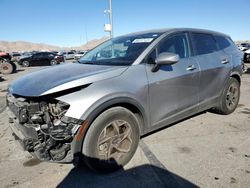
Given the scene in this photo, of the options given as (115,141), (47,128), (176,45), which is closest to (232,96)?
(176,45)

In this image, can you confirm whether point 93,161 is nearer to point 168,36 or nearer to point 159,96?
point 159,96

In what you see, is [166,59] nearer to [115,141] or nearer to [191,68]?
[191,68]

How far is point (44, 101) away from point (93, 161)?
0.92 metres

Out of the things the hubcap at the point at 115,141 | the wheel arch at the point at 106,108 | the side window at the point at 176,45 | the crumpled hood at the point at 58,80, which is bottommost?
the hubcap at the point at 115,141

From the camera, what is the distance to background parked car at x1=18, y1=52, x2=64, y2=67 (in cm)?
2536

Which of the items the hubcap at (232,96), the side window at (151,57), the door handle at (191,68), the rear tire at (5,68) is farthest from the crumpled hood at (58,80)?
the rear tire at (5,68)

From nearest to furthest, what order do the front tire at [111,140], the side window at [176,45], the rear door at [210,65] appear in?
1. the front tire at [111,140]
2. the side window at [176,45]
3. the rear door at [210,65]

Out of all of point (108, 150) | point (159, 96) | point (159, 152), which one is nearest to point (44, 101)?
point (108, 150)

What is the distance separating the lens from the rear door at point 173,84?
3.43 m

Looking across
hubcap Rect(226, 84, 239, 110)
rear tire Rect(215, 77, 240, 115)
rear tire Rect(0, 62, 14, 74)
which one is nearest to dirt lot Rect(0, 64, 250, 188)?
rear tire Rect(215, 77, 240, 115)

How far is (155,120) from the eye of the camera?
139 inches

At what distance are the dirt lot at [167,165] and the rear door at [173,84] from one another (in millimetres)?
494

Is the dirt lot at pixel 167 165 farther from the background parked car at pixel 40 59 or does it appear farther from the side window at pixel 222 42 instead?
the background parked car at pixel 40 59

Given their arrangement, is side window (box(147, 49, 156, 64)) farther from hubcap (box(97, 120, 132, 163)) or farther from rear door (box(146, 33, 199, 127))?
hubcap (box(97, 120, 132, 163))
